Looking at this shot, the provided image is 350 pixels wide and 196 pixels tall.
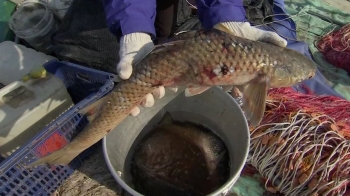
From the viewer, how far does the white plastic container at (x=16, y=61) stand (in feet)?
9.57

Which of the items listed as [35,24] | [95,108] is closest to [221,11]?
[95,108]

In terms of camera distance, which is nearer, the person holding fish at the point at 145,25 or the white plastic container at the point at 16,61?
the person holding fish at the point at 145,25

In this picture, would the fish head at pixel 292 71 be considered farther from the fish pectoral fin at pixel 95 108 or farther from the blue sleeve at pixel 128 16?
the fish pectoral fin at pixel 95 108

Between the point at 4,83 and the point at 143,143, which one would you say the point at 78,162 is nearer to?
the point at 143,143

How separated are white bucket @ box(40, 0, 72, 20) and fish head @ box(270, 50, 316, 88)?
8.14 feet

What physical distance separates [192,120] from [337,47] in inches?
71.3

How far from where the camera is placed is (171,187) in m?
2.61

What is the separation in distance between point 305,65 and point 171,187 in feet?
4.31

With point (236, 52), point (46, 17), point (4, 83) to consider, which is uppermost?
point (236, 52)

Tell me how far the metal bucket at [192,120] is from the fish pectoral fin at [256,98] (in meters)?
0.39

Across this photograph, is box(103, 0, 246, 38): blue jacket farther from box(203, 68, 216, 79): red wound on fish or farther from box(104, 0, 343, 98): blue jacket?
box(203, 68, 216, 79): red wound on fish

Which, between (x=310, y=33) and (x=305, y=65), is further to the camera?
(x=310, y=33)

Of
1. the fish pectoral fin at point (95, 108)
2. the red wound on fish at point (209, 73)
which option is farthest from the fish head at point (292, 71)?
the fish pectoral fin at point (95, 108)

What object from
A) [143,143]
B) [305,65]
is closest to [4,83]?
[143,143]
